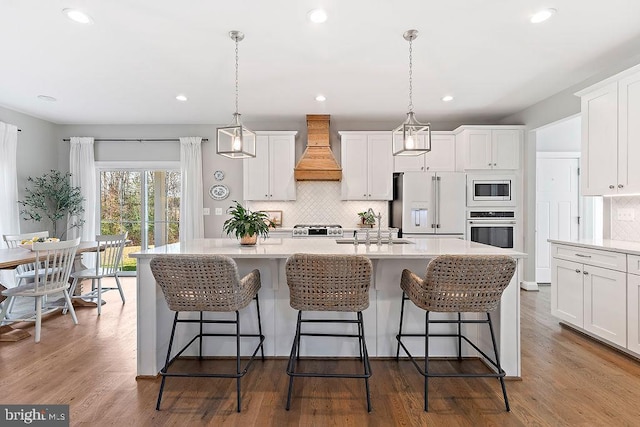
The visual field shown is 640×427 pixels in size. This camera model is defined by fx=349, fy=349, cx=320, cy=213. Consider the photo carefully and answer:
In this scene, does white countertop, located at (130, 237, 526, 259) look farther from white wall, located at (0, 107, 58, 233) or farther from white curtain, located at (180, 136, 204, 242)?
white wall, located at (0, 107, 58, 233)

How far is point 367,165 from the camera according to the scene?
17.6 feet

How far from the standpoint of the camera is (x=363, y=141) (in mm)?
5352

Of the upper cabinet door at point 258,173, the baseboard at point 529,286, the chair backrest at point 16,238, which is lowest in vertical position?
the baseboard at point 529,286

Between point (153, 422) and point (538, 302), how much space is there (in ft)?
14.8

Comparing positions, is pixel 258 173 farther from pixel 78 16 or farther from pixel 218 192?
pixel 78 16

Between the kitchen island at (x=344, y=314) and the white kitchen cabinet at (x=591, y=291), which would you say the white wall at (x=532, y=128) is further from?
the kitchen island at (x=344, y=314)

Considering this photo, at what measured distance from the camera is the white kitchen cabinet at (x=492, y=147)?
5082 mm

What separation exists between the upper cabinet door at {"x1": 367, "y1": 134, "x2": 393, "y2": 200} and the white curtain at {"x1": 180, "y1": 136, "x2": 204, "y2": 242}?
2.75 meters

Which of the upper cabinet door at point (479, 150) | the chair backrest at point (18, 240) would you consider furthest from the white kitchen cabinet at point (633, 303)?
the chair backrest at point (18, 240)

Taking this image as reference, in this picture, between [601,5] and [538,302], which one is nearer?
[601,5]

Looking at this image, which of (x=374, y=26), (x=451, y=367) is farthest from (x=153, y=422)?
(x=374, y=26)

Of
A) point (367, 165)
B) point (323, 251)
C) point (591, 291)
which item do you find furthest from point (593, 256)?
point (367, 165)

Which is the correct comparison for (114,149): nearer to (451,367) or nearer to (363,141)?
(363,141)

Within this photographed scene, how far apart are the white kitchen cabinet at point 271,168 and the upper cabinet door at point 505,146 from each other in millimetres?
2968
